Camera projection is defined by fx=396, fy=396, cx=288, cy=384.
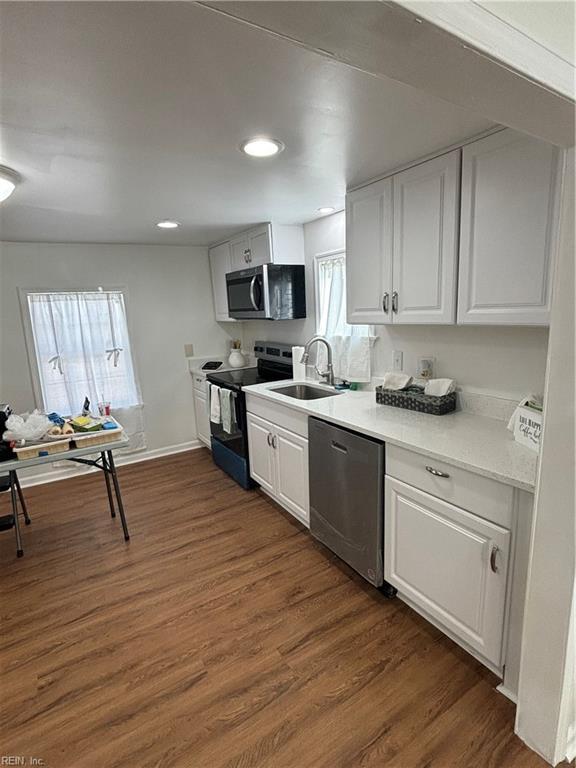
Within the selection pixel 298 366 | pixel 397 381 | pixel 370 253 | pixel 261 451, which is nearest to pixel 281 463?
pixel 261 451

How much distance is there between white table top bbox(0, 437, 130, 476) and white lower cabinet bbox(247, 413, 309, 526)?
95 centimetres

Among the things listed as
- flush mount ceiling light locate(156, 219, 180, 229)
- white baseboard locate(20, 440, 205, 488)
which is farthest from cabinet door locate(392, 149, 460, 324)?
→ white baseboard locate(20, 440, 205, 488)

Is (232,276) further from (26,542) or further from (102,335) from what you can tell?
(26,542)

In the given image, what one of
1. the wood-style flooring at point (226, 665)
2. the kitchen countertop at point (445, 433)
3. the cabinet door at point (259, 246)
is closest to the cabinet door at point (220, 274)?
the cabinet door at point (259, 246)

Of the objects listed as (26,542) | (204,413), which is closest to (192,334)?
(204,413)

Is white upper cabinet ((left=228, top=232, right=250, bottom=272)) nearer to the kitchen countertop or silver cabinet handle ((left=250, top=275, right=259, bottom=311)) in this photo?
silver cabinet handle ((left=250, top=275, right=259, bottom=311))

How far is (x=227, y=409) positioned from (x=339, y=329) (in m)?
1.11

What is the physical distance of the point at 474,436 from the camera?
1.75m

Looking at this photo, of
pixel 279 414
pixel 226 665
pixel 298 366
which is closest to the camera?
pixel 226 665

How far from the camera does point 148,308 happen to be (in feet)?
13.1

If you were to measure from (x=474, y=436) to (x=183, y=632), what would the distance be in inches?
64.8

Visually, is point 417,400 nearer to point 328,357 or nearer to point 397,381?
point 397,381

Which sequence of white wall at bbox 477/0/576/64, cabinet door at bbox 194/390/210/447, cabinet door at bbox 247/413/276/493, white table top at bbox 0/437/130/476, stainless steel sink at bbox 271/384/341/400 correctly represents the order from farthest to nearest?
cabinet door at bbox 194/390/210/447 → stainless steel sink at bbox 271/384/341/400 → cabinet door at bbox 247/413/276/493 → white table top at bbox 0/437/130/476 → white wall at bbox 477/0/576/64

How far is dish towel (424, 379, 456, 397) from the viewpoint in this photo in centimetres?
212
